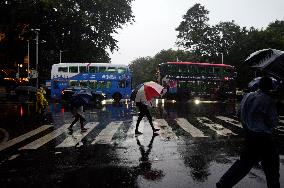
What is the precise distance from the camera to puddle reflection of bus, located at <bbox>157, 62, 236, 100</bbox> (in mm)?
39406

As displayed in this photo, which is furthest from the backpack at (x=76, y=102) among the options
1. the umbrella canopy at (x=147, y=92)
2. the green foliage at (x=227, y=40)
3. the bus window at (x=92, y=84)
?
the green foliage at (x=227, y=40)

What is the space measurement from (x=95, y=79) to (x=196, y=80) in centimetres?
1022

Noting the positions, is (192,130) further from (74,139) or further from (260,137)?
(260,137)

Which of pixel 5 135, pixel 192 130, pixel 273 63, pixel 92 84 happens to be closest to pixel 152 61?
pixel 92 84

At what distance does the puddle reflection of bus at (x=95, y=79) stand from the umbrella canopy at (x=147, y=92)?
2709 centimetres

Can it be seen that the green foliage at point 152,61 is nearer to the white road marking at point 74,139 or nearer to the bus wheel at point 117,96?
the bus wheel at point 117,96

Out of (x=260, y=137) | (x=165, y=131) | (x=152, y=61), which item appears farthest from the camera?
(x=152, y=61)

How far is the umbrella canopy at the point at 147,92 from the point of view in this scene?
12.7 m

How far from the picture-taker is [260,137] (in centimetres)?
522

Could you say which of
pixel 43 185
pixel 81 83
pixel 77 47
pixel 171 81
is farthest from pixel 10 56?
pixel 43 185

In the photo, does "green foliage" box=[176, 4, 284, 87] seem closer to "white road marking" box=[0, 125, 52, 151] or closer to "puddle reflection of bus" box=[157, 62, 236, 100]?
"puddle reflection of bus" box=[157, 62, 236, 100]

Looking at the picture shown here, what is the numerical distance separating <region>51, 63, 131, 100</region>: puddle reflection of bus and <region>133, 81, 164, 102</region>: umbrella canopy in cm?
2709

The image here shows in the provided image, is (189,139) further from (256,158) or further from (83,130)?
(256,158)

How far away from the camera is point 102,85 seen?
4012 centimetres
